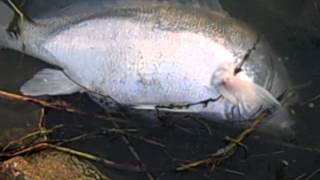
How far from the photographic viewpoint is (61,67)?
9.09 ft

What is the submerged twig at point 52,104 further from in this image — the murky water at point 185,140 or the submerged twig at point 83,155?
the submerged twig at point 83,155

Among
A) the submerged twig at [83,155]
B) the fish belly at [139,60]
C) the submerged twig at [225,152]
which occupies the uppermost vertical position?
the fish belly at [139,60]

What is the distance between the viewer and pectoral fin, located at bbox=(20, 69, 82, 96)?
276 cm

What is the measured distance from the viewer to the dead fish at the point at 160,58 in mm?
2635

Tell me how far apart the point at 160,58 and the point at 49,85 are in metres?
0.47

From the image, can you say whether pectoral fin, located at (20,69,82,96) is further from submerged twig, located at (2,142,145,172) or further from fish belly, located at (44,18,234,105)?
submerged twig, located at (2,142,145,172)

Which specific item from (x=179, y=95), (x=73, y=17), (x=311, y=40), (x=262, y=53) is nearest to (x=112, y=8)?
(x=73, y=17)

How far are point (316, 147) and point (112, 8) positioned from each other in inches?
37.9

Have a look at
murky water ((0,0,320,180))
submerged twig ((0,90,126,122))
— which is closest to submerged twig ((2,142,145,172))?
murky water ((0,0,320,180))

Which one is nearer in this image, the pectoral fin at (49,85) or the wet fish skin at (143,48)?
the wet fish skin at (143,48)

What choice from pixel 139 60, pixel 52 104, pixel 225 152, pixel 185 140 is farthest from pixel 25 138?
pixel 225 152

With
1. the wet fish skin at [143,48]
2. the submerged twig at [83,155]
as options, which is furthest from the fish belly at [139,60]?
the submerged twig at [83,155]

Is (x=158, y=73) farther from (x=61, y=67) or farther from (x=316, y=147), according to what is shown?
(x=316, y=147)

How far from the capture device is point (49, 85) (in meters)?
2.79
